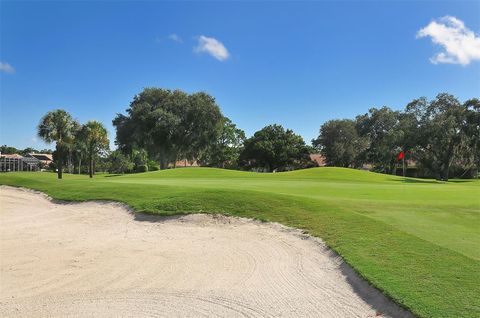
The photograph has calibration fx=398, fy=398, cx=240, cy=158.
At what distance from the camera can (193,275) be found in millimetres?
7848

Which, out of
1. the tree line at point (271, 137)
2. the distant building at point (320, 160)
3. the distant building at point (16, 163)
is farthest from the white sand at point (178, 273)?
the distant building at point (16, 163)

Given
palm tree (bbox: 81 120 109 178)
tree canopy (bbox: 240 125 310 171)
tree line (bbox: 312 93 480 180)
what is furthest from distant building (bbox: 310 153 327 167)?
palm tree (bbox: 81 120 109 178)

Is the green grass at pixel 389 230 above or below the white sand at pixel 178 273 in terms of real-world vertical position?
above

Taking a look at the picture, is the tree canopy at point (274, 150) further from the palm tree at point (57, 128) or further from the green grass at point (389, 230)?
the green grass at point (389, 230)

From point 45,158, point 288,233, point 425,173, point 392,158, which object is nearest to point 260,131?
point 392,158

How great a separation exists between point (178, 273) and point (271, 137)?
74.8 meters

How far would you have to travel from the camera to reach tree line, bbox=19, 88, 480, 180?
183 ft

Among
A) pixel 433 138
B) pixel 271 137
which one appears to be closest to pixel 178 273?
pixel 433 138

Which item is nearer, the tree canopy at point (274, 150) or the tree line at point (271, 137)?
the tree line at point (271, 137)

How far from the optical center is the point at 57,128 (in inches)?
1697

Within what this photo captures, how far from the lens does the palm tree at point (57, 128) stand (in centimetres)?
4288

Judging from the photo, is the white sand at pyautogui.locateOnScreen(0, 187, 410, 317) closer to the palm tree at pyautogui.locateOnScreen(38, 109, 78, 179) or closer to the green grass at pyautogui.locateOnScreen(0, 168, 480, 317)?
the green grass at pyautogui.locateOnScreen(0, 168, 480, 317)

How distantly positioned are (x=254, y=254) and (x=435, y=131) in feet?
179

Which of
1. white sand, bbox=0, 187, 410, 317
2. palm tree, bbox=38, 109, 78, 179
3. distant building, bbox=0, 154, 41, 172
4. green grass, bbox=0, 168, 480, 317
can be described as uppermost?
palm tree, bbox=38, 109, 78, 179
